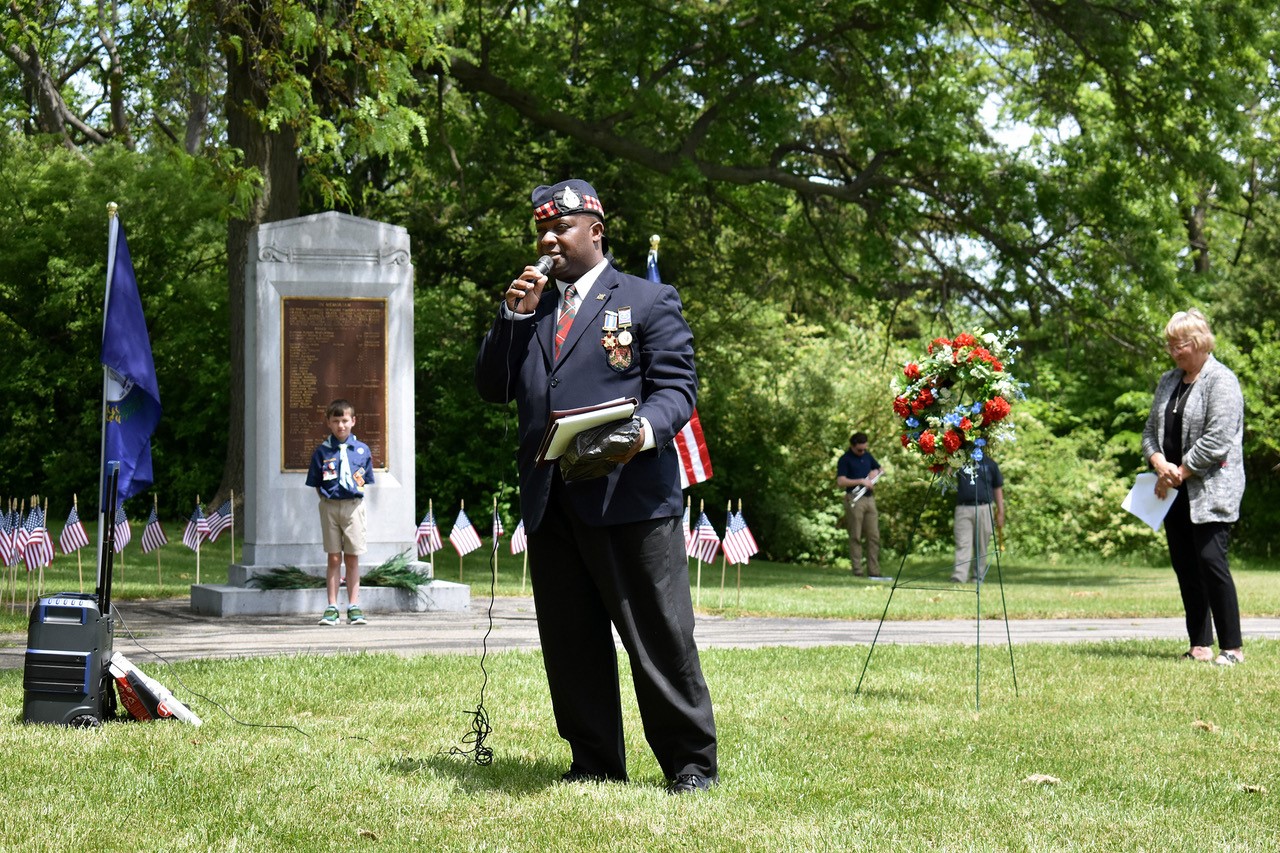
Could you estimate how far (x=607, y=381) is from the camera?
17.1 ft

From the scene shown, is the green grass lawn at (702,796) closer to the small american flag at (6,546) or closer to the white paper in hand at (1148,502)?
the white paper in hand at (1148,502)

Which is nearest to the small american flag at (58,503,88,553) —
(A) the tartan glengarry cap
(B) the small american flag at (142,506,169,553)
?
(B) the small american flag at (142,506,169,553)

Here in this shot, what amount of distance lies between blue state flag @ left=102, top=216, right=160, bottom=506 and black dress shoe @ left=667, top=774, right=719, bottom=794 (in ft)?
23.3

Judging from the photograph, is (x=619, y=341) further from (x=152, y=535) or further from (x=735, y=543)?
(x=152, y=535)

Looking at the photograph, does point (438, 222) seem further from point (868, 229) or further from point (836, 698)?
point (836, 698)

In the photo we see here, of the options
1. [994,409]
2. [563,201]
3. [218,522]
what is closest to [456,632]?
[218,522]

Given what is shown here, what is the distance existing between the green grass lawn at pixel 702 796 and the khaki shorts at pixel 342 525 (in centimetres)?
331

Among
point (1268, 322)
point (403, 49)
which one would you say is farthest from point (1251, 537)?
point (403, 49)

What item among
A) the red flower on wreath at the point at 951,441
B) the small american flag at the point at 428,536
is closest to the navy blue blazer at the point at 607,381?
the red flower on wreath at the point at 951,441

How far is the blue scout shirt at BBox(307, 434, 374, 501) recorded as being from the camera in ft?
38.6

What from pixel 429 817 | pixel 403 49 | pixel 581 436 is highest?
pixel 403 49

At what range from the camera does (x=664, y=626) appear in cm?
517

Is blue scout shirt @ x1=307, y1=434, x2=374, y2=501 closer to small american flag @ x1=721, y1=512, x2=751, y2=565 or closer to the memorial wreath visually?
small american flag @ x1=721, y1=512, x2=751, y2=565

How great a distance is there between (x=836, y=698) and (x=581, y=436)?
3.29 meters
